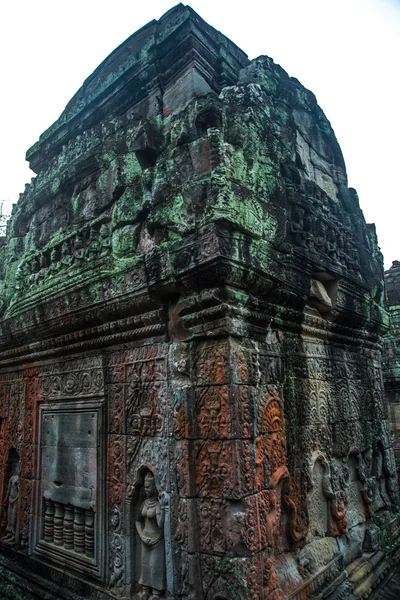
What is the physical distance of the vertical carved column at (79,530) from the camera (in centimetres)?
365

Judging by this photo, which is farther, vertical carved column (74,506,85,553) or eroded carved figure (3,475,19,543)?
eroded carved figure (3,475,19,543)

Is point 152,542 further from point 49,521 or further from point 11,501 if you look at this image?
point 11,501

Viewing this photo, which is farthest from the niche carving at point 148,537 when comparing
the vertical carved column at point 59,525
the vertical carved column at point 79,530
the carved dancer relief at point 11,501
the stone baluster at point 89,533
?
the carved dancer relief at point 11,501

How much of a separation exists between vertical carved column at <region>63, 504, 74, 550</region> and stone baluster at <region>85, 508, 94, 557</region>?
10.4 inches

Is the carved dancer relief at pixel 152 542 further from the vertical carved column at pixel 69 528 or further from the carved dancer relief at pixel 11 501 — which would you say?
the carved dancer relief at pixel 11 501

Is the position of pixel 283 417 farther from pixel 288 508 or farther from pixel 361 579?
pixel 361 579

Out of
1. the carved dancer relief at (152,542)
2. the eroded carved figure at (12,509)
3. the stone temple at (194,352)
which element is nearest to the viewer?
the stone temple at (194,352)

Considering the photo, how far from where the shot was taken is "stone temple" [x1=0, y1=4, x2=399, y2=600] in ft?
9.06

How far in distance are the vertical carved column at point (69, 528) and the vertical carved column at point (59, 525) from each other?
11cm

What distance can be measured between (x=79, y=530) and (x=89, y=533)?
149 millimetres

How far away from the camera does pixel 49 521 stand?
13.4ft

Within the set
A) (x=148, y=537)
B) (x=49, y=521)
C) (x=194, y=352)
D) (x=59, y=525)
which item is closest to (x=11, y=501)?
(x=49, y=521)

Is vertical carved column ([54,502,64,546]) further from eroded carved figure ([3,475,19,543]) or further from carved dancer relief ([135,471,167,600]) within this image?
carved dancer relief ([135,471,167,600])

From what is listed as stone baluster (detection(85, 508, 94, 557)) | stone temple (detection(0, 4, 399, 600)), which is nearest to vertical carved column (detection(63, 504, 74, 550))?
stone temple (detection(0, 4, 399, 600))
